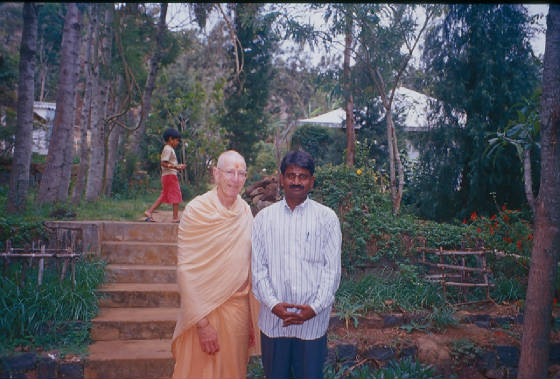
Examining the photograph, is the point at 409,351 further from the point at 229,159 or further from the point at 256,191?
the point at 256,191

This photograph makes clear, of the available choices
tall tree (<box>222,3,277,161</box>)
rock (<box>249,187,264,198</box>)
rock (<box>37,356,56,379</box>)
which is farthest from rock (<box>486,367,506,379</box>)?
tall tree (<box>222,3,277,161</box>)

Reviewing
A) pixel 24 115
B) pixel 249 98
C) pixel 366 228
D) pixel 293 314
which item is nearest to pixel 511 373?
pixel 366 228

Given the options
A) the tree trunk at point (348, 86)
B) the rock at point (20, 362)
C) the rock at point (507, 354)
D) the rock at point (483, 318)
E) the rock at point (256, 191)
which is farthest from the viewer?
the rock at point (256, 191)

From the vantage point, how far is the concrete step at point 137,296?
4617 mm

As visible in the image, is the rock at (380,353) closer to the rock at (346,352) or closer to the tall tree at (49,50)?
the rock at (346,352)

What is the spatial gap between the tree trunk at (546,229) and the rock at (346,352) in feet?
4.93

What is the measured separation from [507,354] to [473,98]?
4.80 metres

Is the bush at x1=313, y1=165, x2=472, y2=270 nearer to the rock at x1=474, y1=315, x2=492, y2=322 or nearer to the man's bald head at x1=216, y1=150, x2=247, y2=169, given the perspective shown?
the rock at x1=474, y1=315, x2=492, y2=322

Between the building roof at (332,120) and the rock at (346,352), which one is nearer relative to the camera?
the rock at (346,352)

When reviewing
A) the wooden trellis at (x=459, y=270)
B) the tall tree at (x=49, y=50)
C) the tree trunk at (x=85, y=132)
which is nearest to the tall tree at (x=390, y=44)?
the wooden trellis at (x=459, y=270)

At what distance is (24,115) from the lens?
18.8ft

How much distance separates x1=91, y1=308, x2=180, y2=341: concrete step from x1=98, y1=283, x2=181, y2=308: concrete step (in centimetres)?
19

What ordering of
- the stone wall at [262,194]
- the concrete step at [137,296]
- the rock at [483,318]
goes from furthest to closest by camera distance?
the stone wall at [262,194]
the rock at [483,318]
the concrete step at [137,296]

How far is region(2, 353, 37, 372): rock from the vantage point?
353 centimetres
